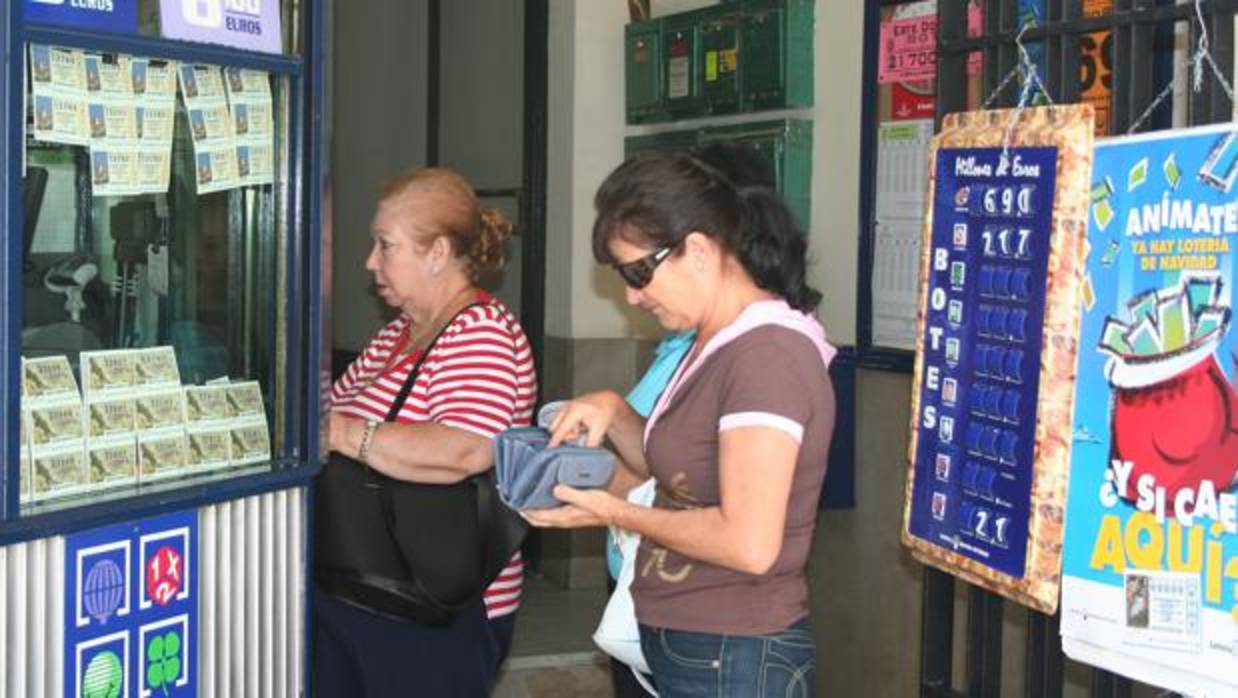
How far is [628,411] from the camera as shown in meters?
3.08

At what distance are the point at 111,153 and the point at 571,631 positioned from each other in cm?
329

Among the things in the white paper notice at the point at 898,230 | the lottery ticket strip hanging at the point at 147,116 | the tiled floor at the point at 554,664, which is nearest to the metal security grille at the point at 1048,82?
the lottery ticket strip hanging at the point at 147,116

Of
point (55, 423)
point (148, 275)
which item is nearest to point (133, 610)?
point (55, 423)

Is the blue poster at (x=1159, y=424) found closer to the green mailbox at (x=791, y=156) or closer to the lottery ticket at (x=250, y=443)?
the lottery ticket at (x=250, y=443)

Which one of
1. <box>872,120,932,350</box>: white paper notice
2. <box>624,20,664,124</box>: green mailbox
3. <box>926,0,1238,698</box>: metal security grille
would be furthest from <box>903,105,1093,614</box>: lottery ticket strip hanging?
<box>624,20,664,124</box>: green mailbox

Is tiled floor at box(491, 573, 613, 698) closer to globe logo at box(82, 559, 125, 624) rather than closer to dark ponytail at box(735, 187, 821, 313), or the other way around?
globe logo at box(82, 559, 125, 624)

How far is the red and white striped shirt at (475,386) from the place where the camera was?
3.60 meters

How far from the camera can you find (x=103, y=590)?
118 inches

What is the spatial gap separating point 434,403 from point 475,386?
0.33 feet

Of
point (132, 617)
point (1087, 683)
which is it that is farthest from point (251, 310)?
point (1087, 683)

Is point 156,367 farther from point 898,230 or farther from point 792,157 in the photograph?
point 792,157

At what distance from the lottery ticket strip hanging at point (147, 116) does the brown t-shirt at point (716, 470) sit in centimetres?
109

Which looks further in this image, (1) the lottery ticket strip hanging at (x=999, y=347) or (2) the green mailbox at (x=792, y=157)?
(2) the green mailbox at (x=792, y=157)

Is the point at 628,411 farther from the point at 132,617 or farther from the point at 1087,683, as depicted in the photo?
the point at 1087,683
